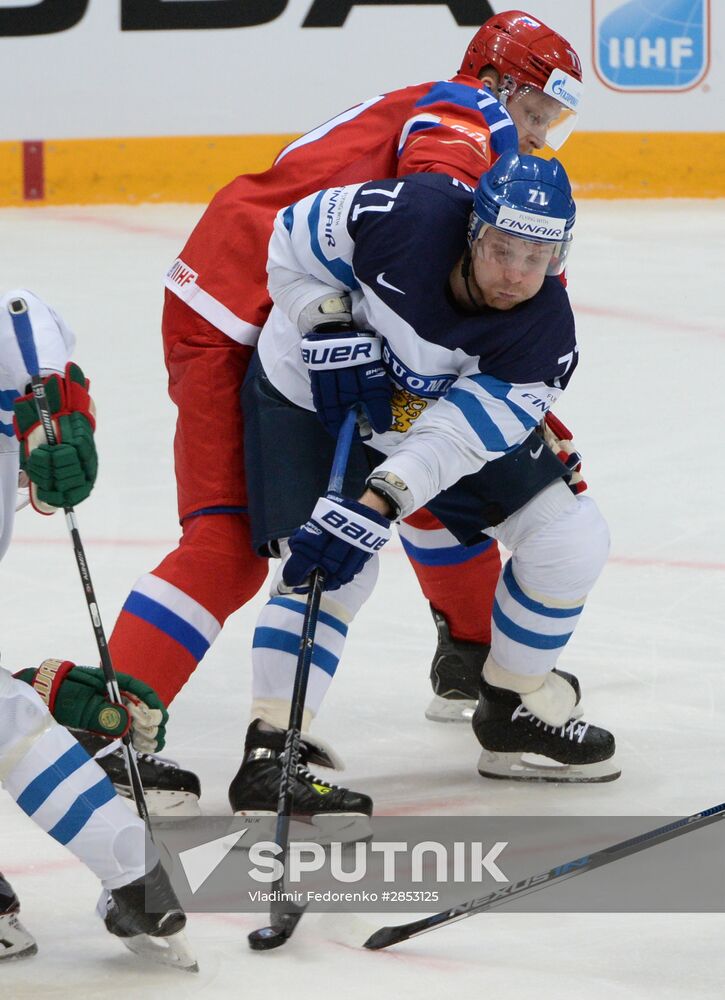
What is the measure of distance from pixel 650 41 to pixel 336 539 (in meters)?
4.38

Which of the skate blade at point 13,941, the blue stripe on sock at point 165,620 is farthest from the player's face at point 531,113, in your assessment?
the skate blade at point 13,941

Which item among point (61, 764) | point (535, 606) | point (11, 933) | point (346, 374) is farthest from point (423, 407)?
point (11, 933)

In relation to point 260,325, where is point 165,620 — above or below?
below

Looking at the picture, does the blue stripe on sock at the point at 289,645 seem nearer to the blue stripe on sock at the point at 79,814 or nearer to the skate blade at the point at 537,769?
the skate blade at the point at 537,769

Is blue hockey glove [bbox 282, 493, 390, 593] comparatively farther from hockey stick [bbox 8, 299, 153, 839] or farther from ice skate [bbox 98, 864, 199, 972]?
ice skate [bbox 98, 864, 199, 972]

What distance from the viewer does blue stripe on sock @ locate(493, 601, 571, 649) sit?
2.87m

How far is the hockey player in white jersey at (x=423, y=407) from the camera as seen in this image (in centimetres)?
251

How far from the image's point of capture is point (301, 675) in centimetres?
254

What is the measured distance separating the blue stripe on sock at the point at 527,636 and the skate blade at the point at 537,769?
236mm

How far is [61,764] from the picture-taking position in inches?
83.5

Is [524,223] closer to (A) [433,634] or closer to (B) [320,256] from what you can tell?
(B) [320,256]

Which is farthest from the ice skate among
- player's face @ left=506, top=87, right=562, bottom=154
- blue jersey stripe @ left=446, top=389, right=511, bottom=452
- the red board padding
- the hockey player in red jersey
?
the red board padding

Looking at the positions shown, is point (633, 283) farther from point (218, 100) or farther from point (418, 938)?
Result: point (418, 938)

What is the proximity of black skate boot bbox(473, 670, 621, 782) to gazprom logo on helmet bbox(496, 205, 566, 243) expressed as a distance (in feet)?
2.73
